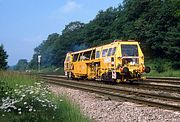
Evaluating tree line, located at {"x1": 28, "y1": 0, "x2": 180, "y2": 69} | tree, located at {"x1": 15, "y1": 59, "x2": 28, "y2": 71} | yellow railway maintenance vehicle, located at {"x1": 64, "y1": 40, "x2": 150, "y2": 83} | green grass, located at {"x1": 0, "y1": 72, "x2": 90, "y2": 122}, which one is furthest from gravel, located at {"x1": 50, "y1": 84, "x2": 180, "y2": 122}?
tree, located at {"x1": 15, "y1": 59, "x2": 28, "y2": 71}

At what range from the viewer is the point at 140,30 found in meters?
57.7

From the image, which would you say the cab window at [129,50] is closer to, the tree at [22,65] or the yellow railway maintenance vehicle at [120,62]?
the yellow railway maintenance vehicle at [120,62]

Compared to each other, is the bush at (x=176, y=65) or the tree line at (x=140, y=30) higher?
the tree line at (x=140, y=30)

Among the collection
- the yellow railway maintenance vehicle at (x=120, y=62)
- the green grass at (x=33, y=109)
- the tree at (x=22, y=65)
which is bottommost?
the green grass at (x=33, y=109)

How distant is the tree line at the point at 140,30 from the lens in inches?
1927

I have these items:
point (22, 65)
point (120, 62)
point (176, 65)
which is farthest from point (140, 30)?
point (22, 65)

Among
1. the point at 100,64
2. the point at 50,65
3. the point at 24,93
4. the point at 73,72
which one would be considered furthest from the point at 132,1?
the point at 24,93

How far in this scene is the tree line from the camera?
48953mm

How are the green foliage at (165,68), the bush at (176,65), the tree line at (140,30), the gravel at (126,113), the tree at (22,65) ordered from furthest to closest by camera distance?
1. the tree at (22,65)
2. the tree line at (140,30)
3. the bush at (176,65)
4. the green foliage at (165,68)
5. the gravel at (126,113)

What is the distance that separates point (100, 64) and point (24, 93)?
16.9m

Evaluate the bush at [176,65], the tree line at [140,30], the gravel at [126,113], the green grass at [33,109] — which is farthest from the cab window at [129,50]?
the bush at [176,65]

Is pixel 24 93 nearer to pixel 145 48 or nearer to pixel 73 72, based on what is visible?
pixel 73 72

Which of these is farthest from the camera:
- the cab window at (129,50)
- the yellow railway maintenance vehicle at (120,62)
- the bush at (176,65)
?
the bush at (176,65)

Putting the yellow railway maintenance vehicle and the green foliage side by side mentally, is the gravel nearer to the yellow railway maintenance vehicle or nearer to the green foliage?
the yellow railway maintenance vehicle
